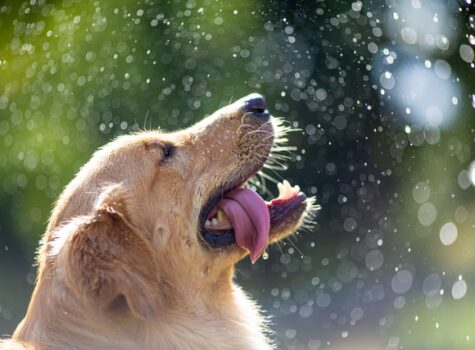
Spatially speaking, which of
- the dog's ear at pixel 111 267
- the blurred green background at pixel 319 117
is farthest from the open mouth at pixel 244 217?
the blurred green background at pixel 319 117

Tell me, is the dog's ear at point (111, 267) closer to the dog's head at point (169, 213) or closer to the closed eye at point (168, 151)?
the dog's head at point (169, 213)

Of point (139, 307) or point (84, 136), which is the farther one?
point (84, 136)

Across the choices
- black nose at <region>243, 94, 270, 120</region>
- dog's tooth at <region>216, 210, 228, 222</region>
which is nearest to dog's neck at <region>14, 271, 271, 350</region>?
dog's tooth at <region>216, 210, 228, 222</region>

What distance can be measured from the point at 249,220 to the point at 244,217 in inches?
1.0

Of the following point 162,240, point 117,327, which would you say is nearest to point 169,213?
point 162,240

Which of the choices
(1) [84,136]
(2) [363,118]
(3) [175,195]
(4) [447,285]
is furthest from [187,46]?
(3) [175,195]

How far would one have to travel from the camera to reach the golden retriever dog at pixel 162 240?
9.37 feet

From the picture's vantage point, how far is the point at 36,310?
300 centimetres

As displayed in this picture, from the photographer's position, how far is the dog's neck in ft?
9.47

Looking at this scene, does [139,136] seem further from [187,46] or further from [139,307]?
[187,46]

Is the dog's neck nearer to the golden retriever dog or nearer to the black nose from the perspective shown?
the golden retriever dog

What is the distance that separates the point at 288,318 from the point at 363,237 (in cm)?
115

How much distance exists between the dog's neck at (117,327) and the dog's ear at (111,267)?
9cm

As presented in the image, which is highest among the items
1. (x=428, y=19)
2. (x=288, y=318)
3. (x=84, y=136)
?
(x=428, y=19)
